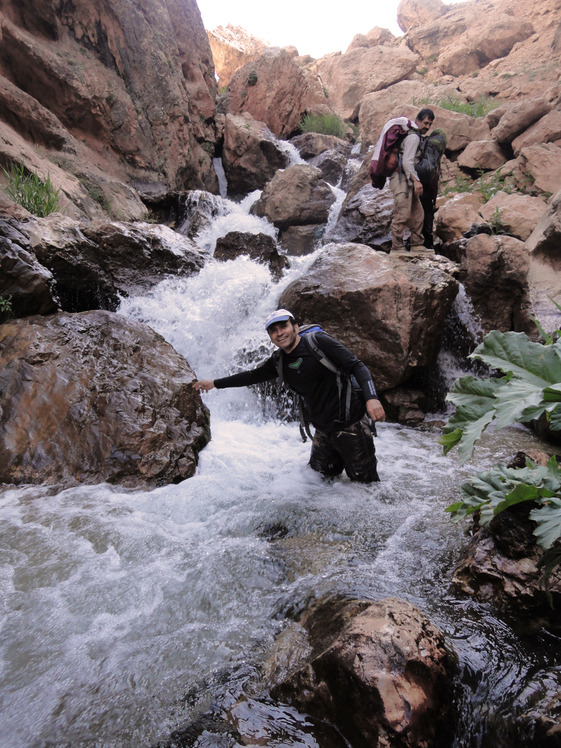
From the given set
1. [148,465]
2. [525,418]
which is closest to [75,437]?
[148,465]

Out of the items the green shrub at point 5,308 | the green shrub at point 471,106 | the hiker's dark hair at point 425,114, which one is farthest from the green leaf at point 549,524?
the green shrub at point 471,106

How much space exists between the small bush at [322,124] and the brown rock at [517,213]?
33.7 ft

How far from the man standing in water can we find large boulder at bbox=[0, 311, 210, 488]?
84 cm

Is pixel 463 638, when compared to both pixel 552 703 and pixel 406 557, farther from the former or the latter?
pixel 406 557

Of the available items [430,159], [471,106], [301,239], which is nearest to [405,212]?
[430,159]

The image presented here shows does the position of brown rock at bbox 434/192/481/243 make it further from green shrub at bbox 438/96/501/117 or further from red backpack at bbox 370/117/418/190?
green shrub at bbox 438/96/501/117

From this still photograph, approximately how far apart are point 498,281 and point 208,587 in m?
5.92

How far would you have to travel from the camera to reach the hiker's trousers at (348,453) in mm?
3643

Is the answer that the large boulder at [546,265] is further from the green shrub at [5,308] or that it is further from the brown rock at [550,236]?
the green shrub at [5,308]

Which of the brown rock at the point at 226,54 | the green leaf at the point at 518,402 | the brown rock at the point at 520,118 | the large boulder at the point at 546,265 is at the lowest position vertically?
the green leaf at the point at 518,402

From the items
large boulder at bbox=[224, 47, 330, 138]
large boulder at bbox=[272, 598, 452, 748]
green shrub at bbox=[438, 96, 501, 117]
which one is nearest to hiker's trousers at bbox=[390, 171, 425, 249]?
large boulder at bbox=[272, 598, 452, 748]

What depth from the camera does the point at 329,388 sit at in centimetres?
352

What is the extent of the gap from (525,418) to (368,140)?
16874mm

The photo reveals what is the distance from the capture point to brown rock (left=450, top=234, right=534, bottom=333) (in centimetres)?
632
